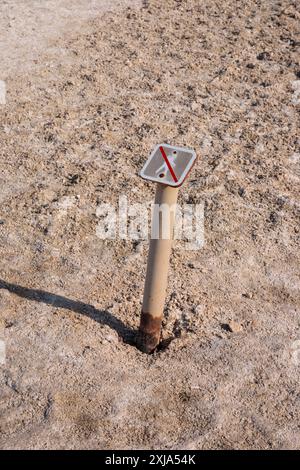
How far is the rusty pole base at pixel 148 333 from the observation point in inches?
151

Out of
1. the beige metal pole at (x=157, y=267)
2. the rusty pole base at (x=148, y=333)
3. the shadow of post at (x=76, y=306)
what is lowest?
the shadow of post at (x=76, y=306)

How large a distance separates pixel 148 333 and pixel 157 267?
1.52ft

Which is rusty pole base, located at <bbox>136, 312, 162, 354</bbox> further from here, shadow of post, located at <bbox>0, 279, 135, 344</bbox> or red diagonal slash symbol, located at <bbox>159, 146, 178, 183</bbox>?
red diagonal slash symbol, located at <bbox>159, 146, 178, 183</bbox>

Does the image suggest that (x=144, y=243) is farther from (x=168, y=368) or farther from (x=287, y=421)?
(x=287, y=421)

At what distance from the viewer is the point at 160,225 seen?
3.46 meters

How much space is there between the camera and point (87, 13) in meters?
7.74

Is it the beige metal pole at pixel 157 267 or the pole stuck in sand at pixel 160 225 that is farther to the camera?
the beige metal pole at pixel 157 267

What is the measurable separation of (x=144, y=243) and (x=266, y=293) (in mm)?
886

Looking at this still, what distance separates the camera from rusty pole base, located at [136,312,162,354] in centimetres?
385

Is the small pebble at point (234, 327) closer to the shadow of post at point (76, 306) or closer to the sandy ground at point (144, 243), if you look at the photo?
the sandy ground at point (144, 243)

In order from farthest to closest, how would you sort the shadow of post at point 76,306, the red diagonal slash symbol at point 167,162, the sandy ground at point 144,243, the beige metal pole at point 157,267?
the shadow of post at point 76,306, the sandy ground at point 144,243, the beige metal pole at point 157,267, the red diagonal slash symbol at point 167,162

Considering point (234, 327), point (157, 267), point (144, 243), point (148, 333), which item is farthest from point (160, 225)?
point (144, 243)

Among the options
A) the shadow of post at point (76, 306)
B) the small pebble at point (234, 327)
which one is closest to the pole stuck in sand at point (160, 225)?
the shadow of post at point (76, 306)

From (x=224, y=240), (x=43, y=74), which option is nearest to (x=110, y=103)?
(x=43, y=74)
